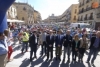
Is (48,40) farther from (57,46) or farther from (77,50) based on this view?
(77,50)

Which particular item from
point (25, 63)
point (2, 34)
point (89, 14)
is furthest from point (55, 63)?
point (89, 14)

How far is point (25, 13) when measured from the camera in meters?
55.3

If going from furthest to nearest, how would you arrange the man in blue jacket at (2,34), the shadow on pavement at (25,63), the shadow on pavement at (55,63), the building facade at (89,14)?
the building facade at (89,14) < the shadow on pavement at (55,63) < the shadow on pavement at (25,63) < the man in blue jacket at (2,34)

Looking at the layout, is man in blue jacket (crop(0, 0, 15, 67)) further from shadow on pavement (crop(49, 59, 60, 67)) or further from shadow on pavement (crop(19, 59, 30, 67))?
shadow on pavement (crop(49, 59, 60, 67))

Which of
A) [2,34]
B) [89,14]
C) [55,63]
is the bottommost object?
[55,63]

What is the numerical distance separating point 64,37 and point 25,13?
50.9 m

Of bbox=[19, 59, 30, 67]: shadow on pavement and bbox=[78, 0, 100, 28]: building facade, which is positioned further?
bbox=[78, 0, 100, 28]: building facade

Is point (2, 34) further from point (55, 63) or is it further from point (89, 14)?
point (89, 14)

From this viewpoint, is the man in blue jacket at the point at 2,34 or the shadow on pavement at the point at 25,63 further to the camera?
the shadow on pavement at the point at 25,63

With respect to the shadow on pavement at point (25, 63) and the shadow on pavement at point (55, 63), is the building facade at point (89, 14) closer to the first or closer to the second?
the shadow on pavement at point (55, 63)

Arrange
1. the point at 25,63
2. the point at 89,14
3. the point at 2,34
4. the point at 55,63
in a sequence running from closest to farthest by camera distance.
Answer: the point at 2,34
the point at 25,63
the point at 55,63
the point at 89,14

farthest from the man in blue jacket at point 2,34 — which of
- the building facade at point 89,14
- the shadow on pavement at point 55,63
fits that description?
the building facade at point 89,14

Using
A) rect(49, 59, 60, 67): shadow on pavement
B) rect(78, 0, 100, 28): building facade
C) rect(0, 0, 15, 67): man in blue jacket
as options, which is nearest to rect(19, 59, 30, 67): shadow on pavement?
rect(49, 59, 60, 67): shadow on pavement

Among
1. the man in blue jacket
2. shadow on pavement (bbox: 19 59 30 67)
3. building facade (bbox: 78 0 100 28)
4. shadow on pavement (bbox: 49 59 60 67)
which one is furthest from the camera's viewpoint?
building facade (bbox: 78 0 100 28)
